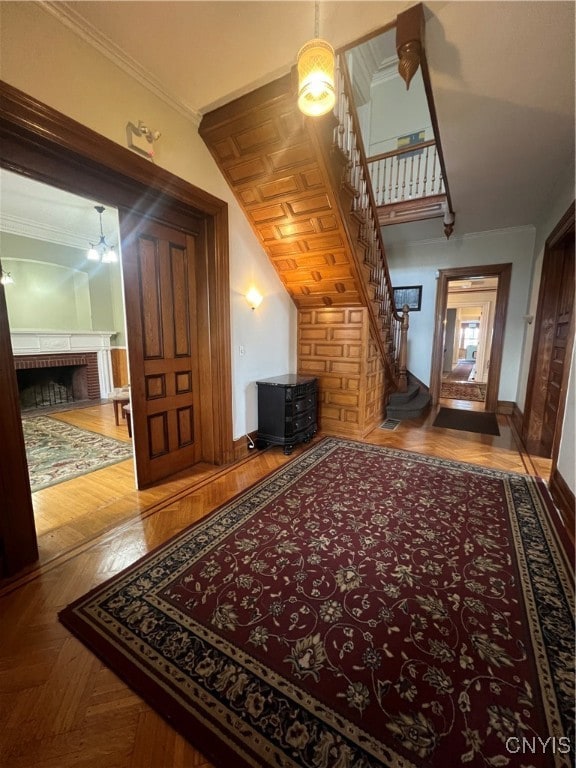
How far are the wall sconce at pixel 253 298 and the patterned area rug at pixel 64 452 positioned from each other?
2.25 metres

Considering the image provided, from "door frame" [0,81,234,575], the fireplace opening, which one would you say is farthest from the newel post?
the fireplace opening

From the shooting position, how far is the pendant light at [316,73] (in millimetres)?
1612

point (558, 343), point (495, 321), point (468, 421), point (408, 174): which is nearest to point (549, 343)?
point (558, 343)

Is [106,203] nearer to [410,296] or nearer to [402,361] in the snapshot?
[402,361]

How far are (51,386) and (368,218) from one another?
251 inches

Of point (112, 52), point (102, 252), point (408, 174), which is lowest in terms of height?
point (102, 252)

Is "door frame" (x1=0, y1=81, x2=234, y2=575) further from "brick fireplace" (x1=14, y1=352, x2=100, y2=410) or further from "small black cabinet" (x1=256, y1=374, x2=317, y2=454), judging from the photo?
"brick fireplace" (x1=14, y1=352, x2=100, y2=410)

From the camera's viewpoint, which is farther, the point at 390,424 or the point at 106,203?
the point at 390,424

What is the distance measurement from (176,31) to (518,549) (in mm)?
3990

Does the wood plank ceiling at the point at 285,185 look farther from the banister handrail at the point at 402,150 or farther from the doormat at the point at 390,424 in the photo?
the banister handrail at the point at 402,150

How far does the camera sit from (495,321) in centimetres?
539

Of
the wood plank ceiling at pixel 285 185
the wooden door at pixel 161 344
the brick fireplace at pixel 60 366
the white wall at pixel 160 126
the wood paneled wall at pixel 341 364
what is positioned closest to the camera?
the white wall at pixel 160 126

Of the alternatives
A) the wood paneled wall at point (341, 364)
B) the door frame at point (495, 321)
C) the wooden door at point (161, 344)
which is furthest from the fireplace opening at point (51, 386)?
the door frame at point (495, 321)

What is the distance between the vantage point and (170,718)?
3.64 feet
